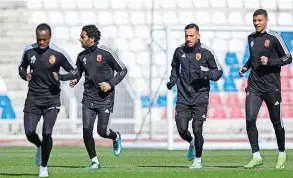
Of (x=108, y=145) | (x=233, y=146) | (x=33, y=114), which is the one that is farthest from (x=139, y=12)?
(x=33, y=114)

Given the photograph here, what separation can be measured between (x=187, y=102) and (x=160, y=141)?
968 cm

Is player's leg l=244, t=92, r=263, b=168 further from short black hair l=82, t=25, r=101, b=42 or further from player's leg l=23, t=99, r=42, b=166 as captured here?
player's leg l=23, t=99, r=42, b=166

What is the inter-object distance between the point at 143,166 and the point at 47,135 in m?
2.55

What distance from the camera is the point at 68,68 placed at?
1247 centimetres

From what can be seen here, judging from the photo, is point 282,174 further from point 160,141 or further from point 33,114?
point 160,141

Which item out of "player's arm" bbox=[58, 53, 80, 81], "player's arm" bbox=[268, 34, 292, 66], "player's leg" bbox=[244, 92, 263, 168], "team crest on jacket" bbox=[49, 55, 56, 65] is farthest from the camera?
"player's leg" bbox=[244, 92, 263, 168]

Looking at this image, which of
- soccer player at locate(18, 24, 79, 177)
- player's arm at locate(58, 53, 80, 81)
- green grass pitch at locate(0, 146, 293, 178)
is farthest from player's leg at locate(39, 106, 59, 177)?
player's arm at locate(58, 53, 80, 81)

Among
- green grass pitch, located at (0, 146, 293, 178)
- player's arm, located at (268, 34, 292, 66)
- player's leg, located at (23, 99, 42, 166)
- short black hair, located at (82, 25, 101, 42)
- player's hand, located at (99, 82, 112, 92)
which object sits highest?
short black hair, located at (82, 25, 101, 42)

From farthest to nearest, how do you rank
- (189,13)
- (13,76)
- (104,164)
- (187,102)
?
(189,13), (13,76), (104,164), (187,102)

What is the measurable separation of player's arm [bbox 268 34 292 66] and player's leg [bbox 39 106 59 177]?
2.96 metres

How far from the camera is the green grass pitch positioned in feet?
39.2

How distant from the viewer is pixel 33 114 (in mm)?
12141

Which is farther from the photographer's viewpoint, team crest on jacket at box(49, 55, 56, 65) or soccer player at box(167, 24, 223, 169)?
soccer player at box(167, 24, 223, 169)

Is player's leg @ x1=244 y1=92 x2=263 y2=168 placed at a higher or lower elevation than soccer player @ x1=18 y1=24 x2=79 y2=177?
lower
